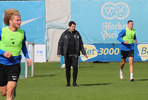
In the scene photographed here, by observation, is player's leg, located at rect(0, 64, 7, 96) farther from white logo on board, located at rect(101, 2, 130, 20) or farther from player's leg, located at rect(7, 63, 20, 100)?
white logo on board, located at rect(101, 2, 130, 20)

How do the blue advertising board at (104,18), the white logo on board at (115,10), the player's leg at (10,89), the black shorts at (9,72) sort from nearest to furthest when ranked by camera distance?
the player's leg at (10,89) < the black shorts at (9,72) < the blue advertising board at (104,18) < the white logo on board at (115,10)

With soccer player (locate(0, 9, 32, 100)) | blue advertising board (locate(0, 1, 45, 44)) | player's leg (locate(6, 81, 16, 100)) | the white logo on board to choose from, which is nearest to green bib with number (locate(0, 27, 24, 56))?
soccer player (locate(0, 9, 32, 100))

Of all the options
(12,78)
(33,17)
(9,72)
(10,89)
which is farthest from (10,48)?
(33,17)

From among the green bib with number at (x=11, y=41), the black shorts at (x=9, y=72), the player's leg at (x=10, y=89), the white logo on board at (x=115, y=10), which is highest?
the white logo on board at (x=115, y=10)

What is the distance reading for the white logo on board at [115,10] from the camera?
101 feet

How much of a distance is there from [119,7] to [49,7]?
19.2ft

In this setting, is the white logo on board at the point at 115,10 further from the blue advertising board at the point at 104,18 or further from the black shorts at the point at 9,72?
the black shorts at the point at 9,72

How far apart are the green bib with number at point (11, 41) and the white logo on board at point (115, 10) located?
24.5 metres

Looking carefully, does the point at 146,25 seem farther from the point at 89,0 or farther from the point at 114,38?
the point at 89,0

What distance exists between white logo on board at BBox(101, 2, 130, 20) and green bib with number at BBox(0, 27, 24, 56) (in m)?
24.5

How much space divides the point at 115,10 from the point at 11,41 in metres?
24.9

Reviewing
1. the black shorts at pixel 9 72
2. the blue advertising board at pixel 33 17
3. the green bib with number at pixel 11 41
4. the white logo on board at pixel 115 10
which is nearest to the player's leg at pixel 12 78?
the black shorts at pixel 9 72

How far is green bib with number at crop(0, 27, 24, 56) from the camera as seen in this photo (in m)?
6.54

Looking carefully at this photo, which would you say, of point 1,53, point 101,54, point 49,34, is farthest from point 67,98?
point 49,34
